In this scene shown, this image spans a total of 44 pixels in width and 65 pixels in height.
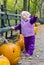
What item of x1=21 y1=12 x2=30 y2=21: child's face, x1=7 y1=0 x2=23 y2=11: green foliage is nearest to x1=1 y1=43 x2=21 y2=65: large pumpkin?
x1=21 y1=12 x2=30 y2=21: child's face

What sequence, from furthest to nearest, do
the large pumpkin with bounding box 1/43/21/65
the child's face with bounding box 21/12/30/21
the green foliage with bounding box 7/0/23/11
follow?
1. the green foliage with bounding box 7/0/23/11
2. the child's face with bounding box 21/12/30/21
3. the large pumpkin with bounding box 1/43/21/65

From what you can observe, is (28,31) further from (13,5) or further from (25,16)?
(13,5)

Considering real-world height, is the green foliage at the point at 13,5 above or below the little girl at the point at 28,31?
below

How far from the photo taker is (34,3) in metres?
31.3

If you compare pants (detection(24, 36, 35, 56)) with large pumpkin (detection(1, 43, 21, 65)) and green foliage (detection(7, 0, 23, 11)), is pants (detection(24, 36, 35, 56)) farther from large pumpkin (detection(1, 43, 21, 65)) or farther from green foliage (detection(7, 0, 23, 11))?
green foliage (detection(7, 0, 23, 11))

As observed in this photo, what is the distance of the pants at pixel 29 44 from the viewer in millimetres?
6992

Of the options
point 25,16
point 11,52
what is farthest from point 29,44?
point 11,52

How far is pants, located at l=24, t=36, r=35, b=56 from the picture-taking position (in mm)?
6992

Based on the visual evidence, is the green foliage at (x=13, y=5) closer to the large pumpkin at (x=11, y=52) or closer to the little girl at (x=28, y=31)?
the little girl at (x=28, y=31)

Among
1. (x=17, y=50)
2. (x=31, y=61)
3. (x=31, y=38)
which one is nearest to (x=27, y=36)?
(x=31, y=38)

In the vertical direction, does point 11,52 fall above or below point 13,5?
above

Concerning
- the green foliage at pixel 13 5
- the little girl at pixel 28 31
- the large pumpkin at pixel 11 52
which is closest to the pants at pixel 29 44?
the little girl at pixel 28 31

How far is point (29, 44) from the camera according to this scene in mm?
7059

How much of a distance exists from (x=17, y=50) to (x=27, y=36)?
142cm
